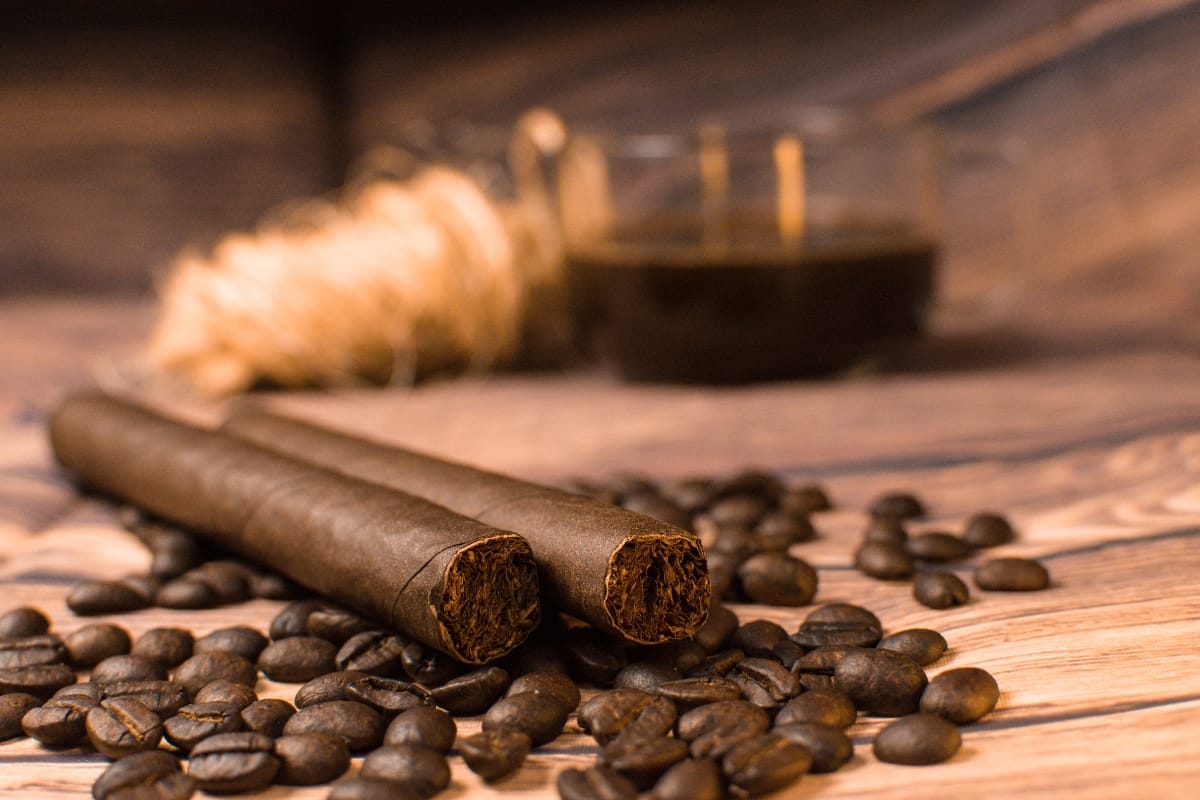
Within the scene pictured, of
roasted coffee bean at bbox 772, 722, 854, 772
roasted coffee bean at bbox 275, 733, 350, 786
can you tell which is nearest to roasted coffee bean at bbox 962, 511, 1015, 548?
roasted coffee bean at bbox 772, 722, 854, 772

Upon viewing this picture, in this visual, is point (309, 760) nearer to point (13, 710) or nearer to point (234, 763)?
point (234, 763)

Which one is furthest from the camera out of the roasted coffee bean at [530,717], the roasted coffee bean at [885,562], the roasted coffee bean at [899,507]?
the roasted coffee bean at [899,507]

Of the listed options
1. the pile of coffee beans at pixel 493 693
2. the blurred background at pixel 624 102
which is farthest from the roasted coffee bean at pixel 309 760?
the blurred background at pixel 624 102

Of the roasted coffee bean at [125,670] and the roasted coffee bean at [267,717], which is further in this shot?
the roasted coffee bean at [125,670]

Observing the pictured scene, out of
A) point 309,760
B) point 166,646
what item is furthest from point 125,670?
point 309,760

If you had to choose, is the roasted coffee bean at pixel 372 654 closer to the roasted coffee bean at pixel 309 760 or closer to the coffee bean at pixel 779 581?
the roasted coffee bean at pixel 309 760

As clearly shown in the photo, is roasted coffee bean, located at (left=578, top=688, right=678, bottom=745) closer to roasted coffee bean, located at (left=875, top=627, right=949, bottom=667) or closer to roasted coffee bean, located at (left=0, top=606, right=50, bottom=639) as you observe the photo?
roasted coffee bean, located at (left=875, top=627, right=949, bottom=667)
